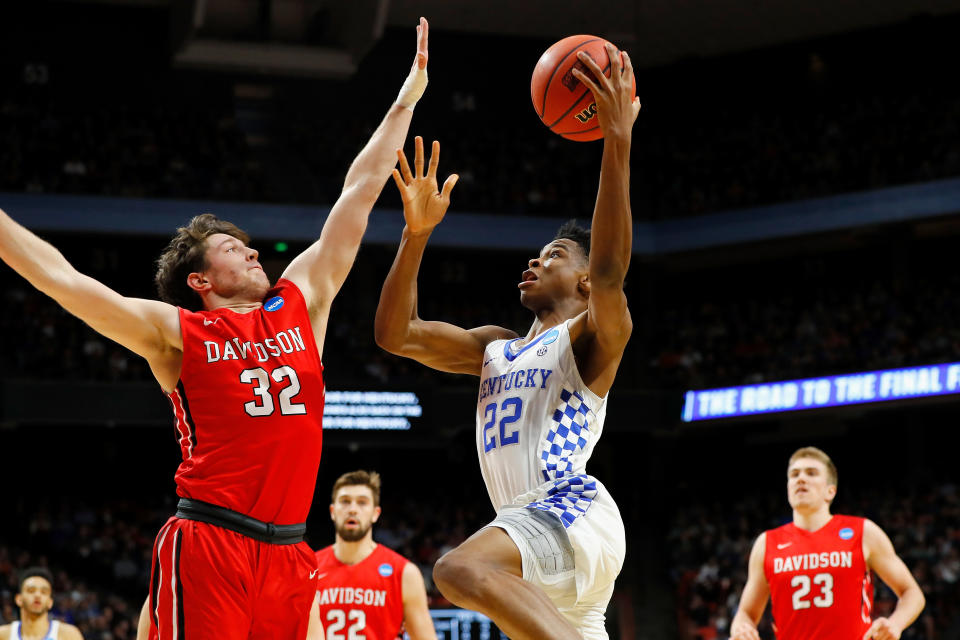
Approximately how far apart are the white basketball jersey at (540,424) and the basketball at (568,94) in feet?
3.25

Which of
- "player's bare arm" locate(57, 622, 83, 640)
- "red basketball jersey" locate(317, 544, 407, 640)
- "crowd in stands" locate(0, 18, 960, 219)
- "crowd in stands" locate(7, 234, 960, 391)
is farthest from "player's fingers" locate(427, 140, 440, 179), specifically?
"crowd in stands" locate(0, 18, 960, 219)

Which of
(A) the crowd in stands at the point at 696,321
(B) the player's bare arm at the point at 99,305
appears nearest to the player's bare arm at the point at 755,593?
(B) the player's bare arm at the point at 99,305

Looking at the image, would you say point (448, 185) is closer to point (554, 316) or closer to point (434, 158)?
point (434, 158)

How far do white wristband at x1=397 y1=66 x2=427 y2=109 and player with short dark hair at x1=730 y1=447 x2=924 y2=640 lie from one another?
13.8ft

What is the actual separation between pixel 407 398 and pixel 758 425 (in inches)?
304

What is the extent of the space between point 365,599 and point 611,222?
13.3ft

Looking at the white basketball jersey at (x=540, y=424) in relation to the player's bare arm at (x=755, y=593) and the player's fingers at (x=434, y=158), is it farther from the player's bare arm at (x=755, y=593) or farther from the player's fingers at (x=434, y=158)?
the player's bare arm at (x=755, y=593)

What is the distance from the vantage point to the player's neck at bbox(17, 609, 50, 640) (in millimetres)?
9031

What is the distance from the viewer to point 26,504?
21.0 meters

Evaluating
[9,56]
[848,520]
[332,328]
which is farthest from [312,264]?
[9,56]

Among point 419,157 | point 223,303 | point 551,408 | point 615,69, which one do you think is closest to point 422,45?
point 419,157

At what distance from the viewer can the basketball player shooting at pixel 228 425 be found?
381cm

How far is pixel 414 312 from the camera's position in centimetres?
527

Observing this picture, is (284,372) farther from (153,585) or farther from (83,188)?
(83,188)
